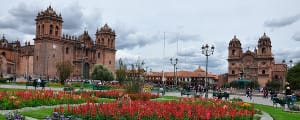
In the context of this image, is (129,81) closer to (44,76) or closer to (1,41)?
(44,76)

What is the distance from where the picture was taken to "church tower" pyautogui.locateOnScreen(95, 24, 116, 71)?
83.1 meters

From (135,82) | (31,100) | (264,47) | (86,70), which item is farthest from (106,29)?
(31,100)

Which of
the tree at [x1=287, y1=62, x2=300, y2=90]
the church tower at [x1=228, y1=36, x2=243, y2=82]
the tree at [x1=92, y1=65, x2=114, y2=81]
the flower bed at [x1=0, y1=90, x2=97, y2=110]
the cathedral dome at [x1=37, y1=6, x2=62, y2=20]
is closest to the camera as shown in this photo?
the flower bed at [x1=0, y1=90, x2=97, y2=110]

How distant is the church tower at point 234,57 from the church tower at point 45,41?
176 ft

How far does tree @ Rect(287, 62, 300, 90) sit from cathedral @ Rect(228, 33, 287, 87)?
34.6 meters

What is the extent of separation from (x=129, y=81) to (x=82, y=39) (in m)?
57.2

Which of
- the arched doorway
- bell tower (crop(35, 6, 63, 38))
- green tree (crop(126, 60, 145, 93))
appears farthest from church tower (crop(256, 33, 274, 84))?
green tree (crop(126, 60, 145, 93))

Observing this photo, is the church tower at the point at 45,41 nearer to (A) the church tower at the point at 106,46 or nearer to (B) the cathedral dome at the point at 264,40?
(A) the church tower at the point at 106,46

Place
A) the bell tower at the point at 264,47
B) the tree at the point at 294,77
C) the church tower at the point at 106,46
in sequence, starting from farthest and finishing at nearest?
1. the bell tower at the point at 264,47
2. the church tower at the point at 106,46
3. the tree at the point at 294,77

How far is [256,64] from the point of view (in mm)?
97500

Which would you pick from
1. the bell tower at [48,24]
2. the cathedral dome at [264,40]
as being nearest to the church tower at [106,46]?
the bell tower at [48,24]

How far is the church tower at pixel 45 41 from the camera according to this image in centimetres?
6762

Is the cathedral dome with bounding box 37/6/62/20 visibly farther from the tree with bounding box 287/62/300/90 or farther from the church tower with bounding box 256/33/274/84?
the church tower with bounding box 256/33/274/84

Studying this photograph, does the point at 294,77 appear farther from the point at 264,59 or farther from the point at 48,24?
the point at 48,24
